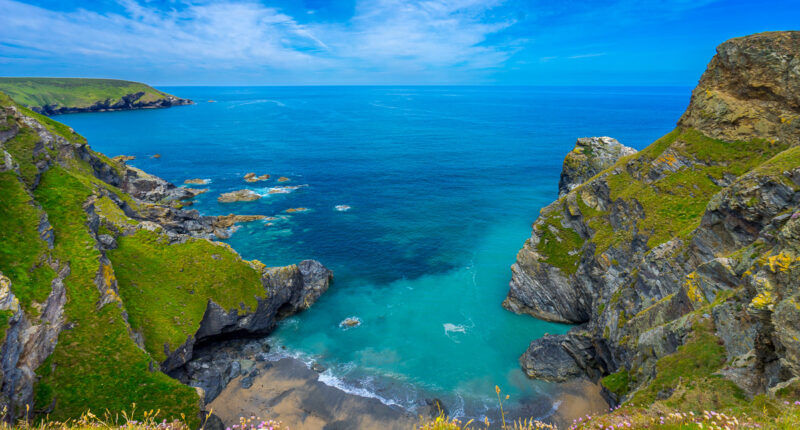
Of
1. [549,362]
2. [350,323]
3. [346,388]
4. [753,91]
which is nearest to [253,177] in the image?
[350,323]

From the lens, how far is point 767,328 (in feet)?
61.0

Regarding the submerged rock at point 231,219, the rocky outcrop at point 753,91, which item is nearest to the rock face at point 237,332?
the submerged rock at point 231,219

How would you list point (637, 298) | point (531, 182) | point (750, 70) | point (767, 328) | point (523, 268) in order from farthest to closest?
point (531, 182) → point (523, 268) → point (750, 70) → point (637, 298) → point (767, 328)

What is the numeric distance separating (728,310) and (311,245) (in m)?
58.0

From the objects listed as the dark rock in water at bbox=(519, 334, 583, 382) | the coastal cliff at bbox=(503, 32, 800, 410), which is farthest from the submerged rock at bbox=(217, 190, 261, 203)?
the dark rock in water at bbox=(519, 334, 583, 382)

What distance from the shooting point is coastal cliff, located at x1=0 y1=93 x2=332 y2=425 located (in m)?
27.4

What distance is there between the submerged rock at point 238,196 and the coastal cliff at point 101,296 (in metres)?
32.5

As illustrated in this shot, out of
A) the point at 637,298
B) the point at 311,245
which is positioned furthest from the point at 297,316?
the point at 637,298

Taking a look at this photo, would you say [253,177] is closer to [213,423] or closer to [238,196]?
[238,196]

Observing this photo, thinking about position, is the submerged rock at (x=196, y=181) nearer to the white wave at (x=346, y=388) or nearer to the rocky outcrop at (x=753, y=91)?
the white wave at (x=346, y=388)

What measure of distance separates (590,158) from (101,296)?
76841 millimetres

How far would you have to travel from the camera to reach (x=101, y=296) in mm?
33219

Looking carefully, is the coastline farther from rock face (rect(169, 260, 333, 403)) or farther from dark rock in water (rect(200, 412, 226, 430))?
rock face (rect(169, 260, 333, 403))

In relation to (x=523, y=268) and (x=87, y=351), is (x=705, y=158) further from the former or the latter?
(x=87, y=351)
